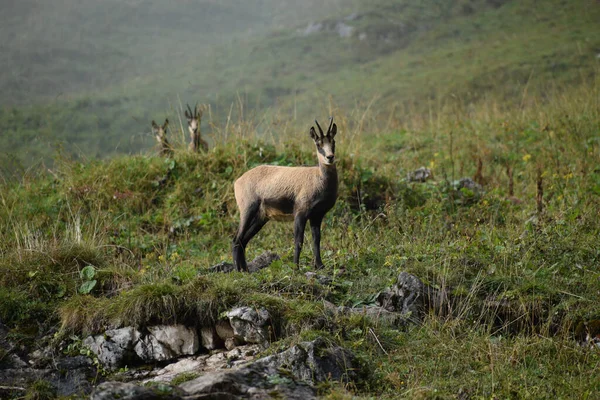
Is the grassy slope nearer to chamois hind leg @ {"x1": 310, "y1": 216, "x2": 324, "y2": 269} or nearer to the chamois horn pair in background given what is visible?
chamois hind leg @ {"x1": 310, "y1": 216, "x2": 324, "y2": 269}

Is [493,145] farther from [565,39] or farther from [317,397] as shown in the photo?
[565,39]

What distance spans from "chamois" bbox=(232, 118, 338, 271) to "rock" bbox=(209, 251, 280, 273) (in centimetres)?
30

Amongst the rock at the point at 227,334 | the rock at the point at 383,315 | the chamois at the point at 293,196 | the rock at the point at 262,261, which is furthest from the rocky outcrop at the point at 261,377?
the rock at the point at 262,261

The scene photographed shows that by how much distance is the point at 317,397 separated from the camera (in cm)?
428

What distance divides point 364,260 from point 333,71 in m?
23.8

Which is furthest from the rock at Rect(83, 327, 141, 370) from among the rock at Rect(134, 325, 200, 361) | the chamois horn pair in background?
the chamois horn pair in background

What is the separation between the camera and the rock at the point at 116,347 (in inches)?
215

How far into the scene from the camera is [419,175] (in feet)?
36.2

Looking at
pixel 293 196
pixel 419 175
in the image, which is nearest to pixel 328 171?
pixel 293 196

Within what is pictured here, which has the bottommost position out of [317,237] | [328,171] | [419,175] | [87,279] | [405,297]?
[419,175]

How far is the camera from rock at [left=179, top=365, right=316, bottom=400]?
157 inches

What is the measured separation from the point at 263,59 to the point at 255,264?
2595 cm

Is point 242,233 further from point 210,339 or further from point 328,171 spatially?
point 210,339

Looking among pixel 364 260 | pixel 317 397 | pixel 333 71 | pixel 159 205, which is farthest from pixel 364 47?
pixel 317 397
